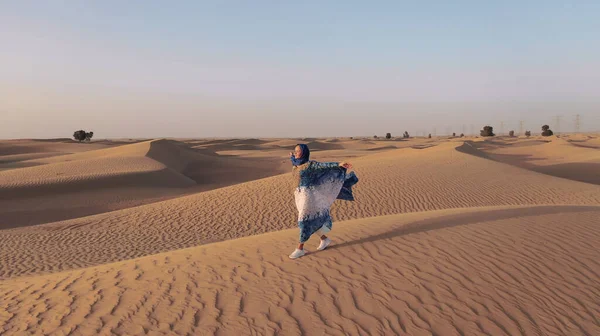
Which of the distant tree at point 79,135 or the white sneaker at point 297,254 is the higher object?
the distant tree at point 79,135

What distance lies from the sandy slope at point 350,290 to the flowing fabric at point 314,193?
1.78ft

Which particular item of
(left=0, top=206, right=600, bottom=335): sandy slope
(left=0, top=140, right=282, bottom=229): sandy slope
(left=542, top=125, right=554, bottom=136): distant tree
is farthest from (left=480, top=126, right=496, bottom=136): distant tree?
(left=0, top=206, right=600, bottom=335): sandy slope

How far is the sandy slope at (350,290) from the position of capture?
15.7 feet

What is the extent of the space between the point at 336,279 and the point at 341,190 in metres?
1.76

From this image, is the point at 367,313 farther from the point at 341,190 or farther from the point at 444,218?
the point at 444,218

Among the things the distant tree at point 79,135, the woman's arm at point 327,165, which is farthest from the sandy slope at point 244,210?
the distant tree at point 79,135

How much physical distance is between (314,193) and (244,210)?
10606 mm

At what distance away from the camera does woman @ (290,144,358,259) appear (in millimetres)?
6621

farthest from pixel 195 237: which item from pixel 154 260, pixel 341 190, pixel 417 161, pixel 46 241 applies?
pixel 417 161

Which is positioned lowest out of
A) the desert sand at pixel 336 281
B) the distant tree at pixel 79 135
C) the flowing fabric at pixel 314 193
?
the desert sand at pixel 336 281

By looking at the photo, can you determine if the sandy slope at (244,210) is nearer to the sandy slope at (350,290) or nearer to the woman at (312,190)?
the sandy slope at (350,290)

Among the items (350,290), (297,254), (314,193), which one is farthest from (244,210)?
(350,290)

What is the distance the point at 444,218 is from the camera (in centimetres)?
916

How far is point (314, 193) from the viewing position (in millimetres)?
6664
